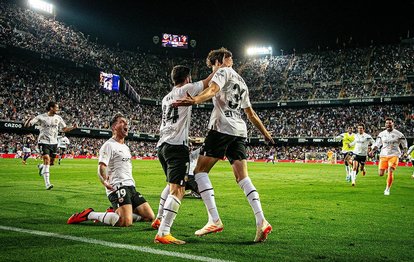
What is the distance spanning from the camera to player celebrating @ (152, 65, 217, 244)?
541 cm

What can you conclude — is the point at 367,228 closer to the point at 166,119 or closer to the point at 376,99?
the point at 166,119

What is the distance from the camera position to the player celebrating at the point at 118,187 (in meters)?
6.57

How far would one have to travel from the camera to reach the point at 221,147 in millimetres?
5836

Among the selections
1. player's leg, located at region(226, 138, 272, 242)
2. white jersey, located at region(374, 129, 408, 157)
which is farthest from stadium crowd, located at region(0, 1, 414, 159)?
player's leg, located at region(226, 138, 272, 242)

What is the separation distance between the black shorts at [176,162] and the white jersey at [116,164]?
153 cm

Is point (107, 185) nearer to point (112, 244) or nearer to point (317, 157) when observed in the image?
point (112, 244)

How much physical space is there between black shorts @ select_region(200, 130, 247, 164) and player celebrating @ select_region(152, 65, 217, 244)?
0.34m

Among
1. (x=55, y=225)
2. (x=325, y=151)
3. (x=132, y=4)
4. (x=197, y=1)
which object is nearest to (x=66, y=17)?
(x=132, y=4)

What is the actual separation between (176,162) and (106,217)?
1900 millimetres

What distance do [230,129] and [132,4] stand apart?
231 ft

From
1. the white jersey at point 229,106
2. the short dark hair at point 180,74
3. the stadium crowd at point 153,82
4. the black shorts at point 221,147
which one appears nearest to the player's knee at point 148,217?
the black shorts at point 221,147

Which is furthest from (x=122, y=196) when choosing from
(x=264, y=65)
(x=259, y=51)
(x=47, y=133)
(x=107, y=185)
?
(x=259, y=51)

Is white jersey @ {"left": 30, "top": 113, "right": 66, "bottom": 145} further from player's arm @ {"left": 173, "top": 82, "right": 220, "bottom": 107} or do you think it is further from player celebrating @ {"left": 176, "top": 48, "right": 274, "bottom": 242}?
player's arm @ {"left": 173, "top": 82, "right": 220, "bottom": 107}

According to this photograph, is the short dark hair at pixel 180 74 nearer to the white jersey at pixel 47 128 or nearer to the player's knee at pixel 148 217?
the player's knee at pixel 148 217
